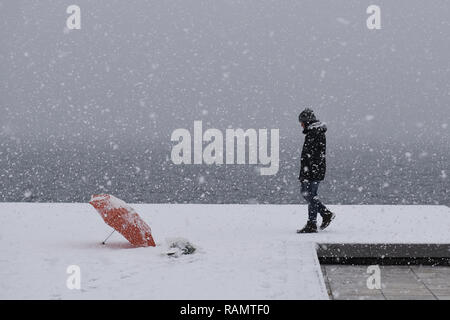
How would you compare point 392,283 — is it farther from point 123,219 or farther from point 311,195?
point 123,219

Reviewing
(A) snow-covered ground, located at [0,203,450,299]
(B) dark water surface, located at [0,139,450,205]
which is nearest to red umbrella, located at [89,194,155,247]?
(A) snow-covered ground, located at [0,203,450,299]

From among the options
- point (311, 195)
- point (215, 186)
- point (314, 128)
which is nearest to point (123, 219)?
point (311, 195)

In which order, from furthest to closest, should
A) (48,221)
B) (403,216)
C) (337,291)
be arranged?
1. (403,216)
2. (48,221)
3. (337,291)

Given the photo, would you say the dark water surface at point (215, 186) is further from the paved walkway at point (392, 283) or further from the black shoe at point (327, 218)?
the paved walkway at point (392, 283)

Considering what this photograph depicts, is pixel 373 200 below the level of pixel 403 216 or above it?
below

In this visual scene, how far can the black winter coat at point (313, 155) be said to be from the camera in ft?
25.5

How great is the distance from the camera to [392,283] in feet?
19.3

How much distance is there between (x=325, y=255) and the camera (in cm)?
668

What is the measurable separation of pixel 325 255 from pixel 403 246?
3.05 ft

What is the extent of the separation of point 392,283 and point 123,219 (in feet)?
9.89

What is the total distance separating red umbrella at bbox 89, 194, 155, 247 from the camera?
644cm
